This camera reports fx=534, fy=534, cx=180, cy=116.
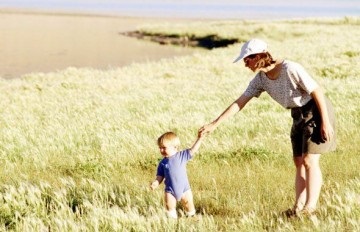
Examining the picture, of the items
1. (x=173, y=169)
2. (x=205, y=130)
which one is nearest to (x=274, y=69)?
(x=205, y=130)

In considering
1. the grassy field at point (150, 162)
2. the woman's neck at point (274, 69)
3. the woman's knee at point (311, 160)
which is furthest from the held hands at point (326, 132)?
the woman's neck at point (274, 69)

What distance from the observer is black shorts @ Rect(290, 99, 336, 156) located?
521 cm

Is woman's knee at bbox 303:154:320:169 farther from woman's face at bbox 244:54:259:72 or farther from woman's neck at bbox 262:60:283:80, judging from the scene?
woman's face at bbox 244:54:259:72

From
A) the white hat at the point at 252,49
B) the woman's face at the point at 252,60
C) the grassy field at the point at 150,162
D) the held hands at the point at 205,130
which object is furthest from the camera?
the held hands at the point at 205,130

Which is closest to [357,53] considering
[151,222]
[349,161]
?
[349,161]

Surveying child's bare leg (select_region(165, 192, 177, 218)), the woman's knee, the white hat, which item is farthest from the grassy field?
the white hat

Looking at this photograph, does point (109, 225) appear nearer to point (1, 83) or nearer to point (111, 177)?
point (111, 177)

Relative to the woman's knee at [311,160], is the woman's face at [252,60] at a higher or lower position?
higher

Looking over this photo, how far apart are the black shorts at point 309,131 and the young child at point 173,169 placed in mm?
1011

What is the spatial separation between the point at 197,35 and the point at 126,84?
4314 centimetres

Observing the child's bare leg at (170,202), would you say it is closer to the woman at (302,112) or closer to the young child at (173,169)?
the young child at (173,169)

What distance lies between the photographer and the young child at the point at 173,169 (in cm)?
522

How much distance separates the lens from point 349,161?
720 centimetres

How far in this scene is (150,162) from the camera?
7.75 meters
